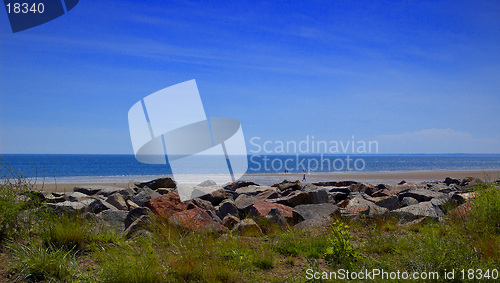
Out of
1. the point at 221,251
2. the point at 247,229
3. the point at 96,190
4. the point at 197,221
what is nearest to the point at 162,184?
the point at 96,190

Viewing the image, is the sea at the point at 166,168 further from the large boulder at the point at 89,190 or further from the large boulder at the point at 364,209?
the large boulder at the point at 364,209

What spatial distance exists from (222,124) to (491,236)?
17.7ft

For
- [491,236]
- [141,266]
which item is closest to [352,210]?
[491,236]

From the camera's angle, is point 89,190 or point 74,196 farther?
point 89,190

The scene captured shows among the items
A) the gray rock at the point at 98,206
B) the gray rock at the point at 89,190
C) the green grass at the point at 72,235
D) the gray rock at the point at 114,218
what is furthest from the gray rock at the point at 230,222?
the gray rock at the point at 89,190

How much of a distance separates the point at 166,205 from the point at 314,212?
3177mm

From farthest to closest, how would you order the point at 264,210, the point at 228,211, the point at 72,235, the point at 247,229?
the point at 228,211, the point at 264,210, the point at 247,229, the point at 72,235

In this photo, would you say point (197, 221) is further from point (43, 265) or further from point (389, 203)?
point (389, 203)

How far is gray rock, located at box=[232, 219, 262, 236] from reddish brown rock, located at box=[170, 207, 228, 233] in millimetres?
265

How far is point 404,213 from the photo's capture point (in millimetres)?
8141

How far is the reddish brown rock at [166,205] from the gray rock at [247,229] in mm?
1306

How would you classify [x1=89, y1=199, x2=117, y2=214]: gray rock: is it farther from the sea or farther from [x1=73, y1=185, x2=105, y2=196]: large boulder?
[x1=73, y1=185, x2=105, y2=196]: large boulder

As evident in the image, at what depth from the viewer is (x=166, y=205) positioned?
750cm

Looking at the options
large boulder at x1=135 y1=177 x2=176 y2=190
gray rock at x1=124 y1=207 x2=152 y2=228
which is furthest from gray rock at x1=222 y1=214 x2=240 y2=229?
large boulder at x1=135 y1=177 x2=176 y2=190
